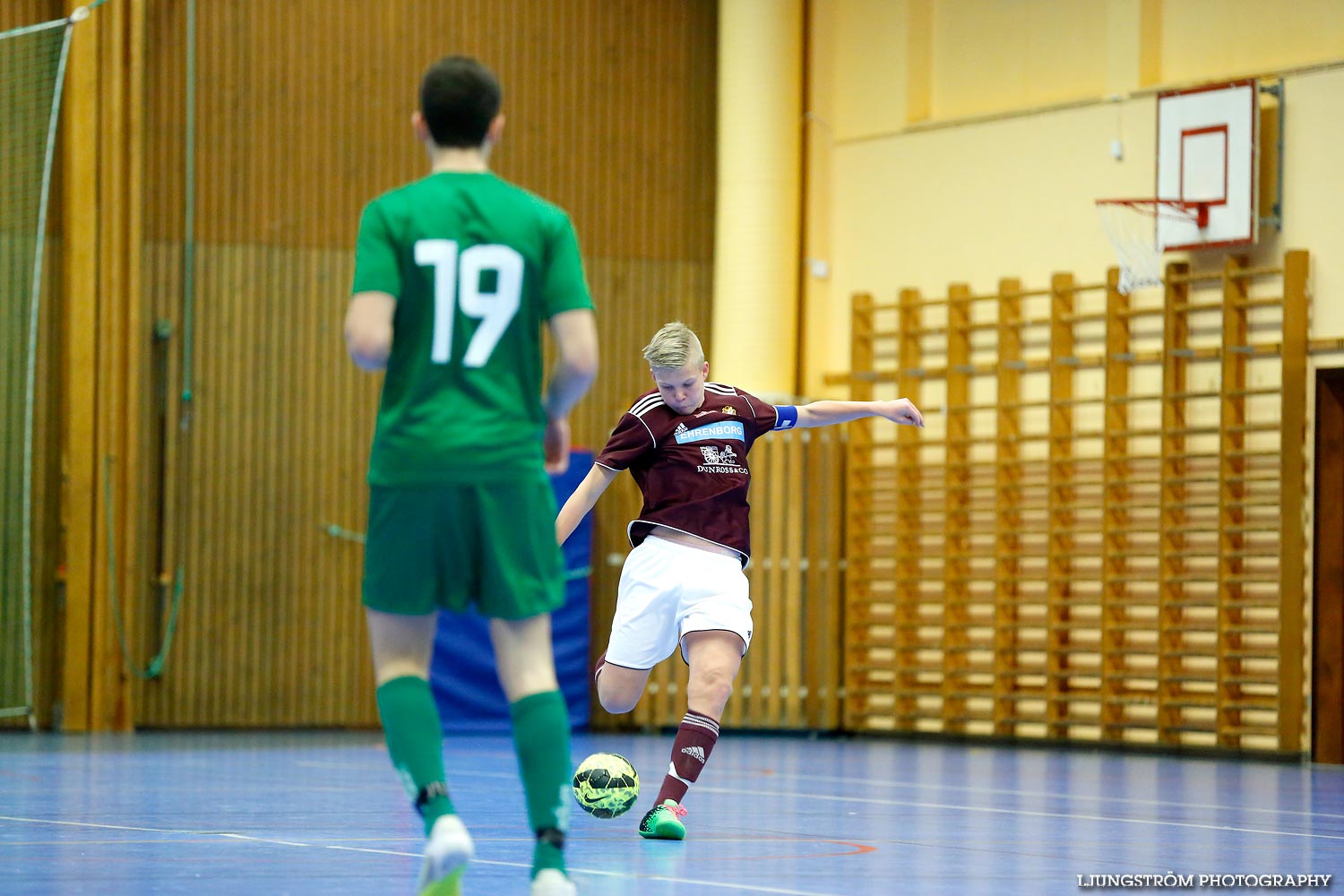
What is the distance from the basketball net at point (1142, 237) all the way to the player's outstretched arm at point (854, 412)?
5.70 m

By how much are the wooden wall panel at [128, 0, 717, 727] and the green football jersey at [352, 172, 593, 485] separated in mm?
9849

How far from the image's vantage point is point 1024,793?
800 cm

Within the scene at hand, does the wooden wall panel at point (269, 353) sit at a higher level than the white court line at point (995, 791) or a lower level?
higher

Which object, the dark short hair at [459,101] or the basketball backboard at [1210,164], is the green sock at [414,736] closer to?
the dark short hair at [459,101]

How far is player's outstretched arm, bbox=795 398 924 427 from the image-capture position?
6219mm

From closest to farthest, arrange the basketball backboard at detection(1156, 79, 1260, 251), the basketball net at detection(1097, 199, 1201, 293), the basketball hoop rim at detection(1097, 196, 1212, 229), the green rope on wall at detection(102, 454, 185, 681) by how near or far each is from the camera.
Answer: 1. the basketball backboard at detection(1156, 79, 1260, 251)
2. the basketball hoop rim at detection(1097, 196, 1212, 229)
3. the basketball net at detection(1097, 199, 1201, 293)
4. the green rope on wall at detection(102, 454, 185, 681)

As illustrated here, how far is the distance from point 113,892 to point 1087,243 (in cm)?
991

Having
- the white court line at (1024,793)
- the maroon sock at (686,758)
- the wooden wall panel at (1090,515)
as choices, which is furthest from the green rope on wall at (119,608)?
the maroon sock at (686,758)

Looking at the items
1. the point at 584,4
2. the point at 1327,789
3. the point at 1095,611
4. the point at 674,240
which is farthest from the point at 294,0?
the point at 1327,789

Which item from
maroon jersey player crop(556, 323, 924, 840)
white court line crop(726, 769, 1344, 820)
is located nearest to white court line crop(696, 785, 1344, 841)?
white court line crop(726, 769, 1344, 820)

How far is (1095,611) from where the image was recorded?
1256 cm

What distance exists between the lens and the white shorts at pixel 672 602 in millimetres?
6051

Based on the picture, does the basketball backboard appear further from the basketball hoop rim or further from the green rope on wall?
the green rope on wall

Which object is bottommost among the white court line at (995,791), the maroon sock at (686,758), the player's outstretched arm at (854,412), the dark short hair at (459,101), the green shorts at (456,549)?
Answer: the white court line at (995,791)
